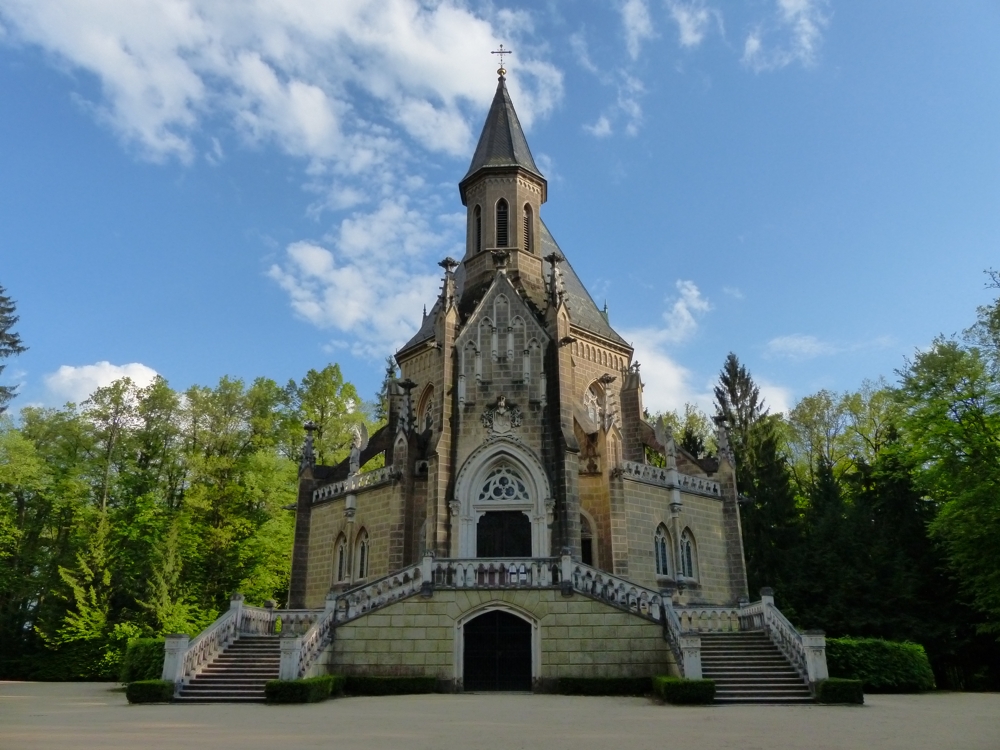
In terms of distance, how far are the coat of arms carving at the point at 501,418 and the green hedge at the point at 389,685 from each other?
790 cm

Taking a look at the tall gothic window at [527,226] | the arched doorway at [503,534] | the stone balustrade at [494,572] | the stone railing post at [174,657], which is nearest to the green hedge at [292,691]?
the stone railing post at [174,657]

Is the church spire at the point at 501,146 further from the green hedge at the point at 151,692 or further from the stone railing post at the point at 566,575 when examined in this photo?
the green hedge at the point at 151,692

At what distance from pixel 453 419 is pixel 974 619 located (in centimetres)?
2165

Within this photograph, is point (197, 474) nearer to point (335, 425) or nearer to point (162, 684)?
point (335, 425)

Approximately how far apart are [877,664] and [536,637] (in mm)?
9530

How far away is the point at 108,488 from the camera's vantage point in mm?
37156

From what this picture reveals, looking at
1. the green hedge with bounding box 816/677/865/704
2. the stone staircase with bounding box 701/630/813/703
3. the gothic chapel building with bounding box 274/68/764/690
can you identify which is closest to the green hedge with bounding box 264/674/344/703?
the gothic chapel building with bounding box 274/68/764/690

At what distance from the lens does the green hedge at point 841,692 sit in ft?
53.2

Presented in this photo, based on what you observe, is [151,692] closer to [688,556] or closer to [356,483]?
[356,483]

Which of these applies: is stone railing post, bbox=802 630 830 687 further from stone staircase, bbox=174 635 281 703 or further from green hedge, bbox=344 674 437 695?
stone staircase, bbox=174 635 281 703

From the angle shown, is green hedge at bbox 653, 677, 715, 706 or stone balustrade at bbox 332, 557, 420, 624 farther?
stone balustrade at bbox 332, 557, 420, 624

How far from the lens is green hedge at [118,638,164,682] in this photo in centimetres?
2152

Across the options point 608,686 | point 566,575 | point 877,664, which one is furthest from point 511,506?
point 877,664

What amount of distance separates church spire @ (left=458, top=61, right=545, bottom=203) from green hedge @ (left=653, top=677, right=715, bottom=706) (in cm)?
2101
